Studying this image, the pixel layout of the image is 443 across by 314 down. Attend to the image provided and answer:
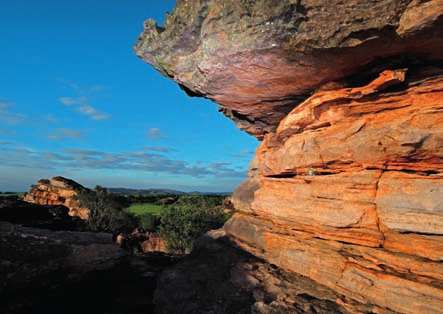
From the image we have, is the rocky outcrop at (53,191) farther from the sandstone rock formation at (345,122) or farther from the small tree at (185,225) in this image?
the sandstone rock formation at (345,122)

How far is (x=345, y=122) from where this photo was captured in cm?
1327

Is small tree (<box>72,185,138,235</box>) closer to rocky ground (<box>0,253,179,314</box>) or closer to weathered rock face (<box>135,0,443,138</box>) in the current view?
rocky ground (<box>0,253,179,314</box>)

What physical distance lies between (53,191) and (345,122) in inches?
3080

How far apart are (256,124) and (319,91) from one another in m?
7.15

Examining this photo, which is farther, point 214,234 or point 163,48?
point 214,234

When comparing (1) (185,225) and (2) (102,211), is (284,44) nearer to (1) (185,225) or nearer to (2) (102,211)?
(1) (185,225)

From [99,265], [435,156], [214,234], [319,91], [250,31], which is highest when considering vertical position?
[250,31]

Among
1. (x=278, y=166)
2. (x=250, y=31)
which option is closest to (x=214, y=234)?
(x=278, y=166)

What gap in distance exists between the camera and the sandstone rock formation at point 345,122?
9945 millimetres

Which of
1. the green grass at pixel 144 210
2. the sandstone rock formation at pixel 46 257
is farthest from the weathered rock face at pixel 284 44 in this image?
the green grass at pixel 144 210

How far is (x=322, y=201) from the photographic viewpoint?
1348 cm

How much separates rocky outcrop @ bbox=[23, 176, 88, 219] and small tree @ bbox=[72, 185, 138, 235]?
19.1 feet

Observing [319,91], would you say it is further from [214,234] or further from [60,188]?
[60,188]

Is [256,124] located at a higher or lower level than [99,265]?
higher
